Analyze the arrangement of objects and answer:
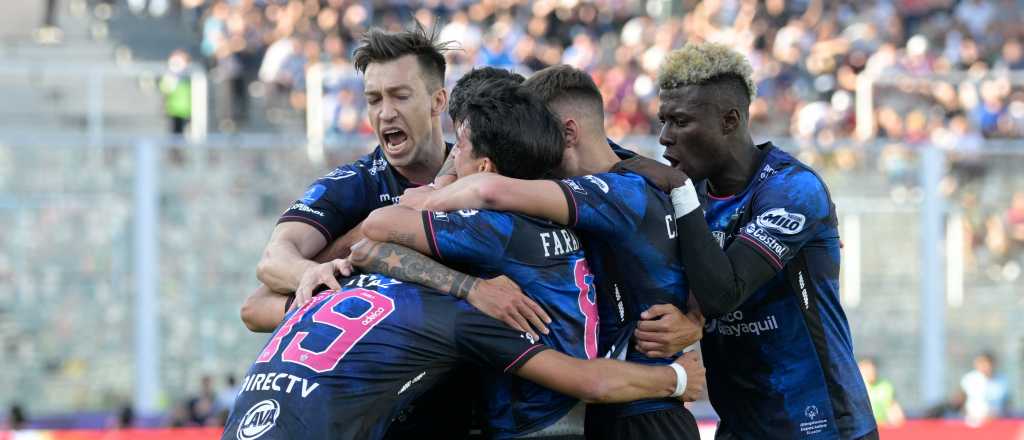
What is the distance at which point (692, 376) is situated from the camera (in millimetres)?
5516

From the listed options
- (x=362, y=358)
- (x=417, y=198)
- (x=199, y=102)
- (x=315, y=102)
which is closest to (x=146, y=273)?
(x=199, y=102)

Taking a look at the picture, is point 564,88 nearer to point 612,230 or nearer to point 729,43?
point 612,230

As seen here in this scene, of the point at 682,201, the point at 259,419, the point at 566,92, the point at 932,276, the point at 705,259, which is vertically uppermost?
the point at 566,92

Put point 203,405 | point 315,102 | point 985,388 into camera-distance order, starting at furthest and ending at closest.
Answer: point 315,102 → point 985,388 → point 203,405

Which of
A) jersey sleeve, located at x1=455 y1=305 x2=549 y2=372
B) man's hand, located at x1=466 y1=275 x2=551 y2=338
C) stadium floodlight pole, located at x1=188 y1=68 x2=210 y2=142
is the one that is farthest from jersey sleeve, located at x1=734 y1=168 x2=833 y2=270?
stadium floodlight pole, located at x1=188 y1=68 x2=210 y2=142

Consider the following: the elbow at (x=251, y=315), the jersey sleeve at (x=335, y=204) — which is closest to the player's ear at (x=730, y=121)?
the jersey sleeve at (x=335, y=204)

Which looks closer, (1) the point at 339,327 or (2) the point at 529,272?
(1) the point at 339,327

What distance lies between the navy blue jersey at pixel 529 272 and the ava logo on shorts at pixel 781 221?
Result: 843 millimetres

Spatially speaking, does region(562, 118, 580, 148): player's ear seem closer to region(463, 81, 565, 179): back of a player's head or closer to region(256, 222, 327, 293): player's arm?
region(463, 81, 565, 179): back of a player's head

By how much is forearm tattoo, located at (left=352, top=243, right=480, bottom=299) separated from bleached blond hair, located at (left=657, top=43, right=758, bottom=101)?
147cm

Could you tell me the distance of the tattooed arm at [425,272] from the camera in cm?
509

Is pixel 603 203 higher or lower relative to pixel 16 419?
higher

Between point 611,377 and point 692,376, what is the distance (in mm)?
441

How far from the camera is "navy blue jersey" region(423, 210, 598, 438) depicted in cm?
514
